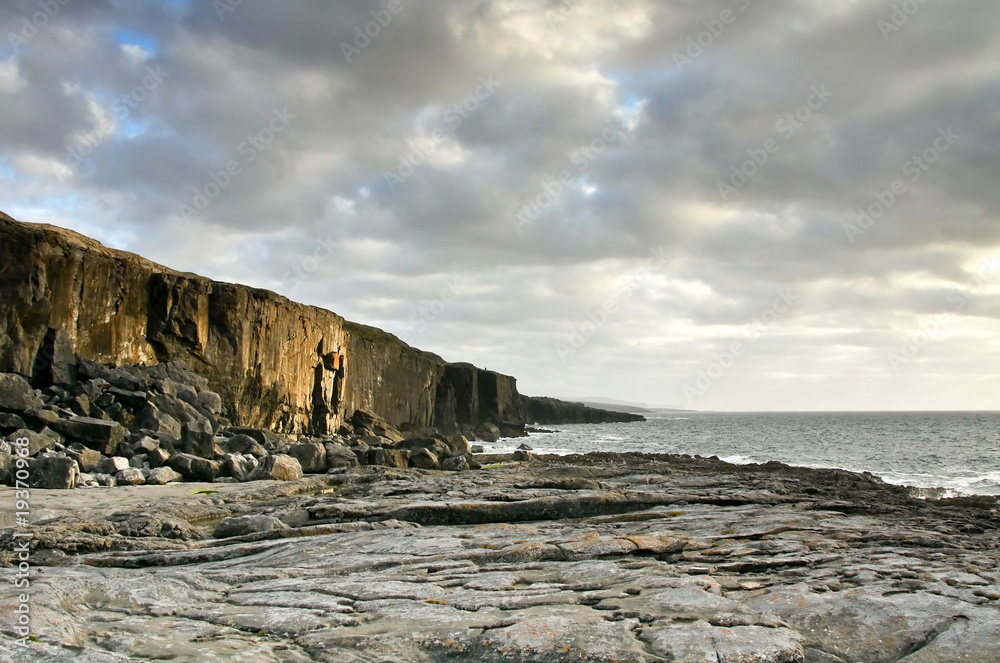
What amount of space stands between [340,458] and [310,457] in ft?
5.54

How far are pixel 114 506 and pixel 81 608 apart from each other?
7.03m

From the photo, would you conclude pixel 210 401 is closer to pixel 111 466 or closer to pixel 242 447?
pixel 242 447

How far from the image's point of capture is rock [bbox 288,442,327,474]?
74.1 feet

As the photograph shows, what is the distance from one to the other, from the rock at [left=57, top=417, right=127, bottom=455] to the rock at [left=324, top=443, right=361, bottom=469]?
7013mm

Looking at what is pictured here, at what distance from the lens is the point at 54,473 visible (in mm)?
14383

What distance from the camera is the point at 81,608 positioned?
603 cm

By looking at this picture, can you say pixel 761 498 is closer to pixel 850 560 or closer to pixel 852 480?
pixel 850 560

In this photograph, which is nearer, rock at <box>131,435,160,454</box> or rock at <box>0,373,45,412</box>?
rock at <box>131,435,160,454</box>

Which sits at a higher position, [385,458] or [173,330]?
[173,330]

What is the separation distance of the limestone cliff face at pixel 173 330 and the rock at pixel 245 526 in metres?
17.2

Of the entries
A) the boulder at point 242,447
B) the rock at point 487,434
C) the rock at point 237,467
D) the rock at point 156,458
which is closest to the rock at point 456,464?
the boulder at point 242,447

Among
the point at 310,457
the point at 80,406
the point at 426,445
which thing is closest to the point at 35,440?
the point at 80,406

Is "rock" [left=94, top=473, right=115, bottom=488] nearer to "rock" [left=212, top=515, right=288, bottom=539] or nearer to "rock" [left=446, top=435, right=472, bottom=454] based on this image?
"rock" [left=212, top=515, right=288, bottom=539]

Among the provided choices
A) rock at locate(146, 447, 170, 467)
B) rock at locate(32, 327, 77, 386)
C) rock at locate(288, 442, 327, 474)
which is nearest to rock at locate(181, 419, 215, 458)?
rock at locate(146, 447, 170, 467)
